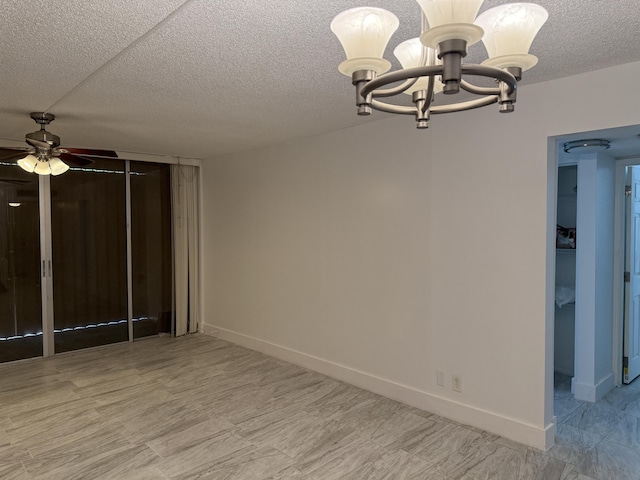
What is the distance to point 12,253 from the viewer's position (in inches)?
195

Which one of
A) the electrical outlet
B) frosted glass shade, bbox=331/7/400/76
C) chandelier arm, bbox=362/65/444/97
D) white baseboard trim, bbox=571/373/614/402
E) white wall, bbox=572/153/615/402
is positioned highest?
frosted glass shade, bbox=331/7/400/76

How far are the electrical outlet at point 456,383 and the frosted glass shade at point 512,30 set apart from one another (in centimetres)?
258

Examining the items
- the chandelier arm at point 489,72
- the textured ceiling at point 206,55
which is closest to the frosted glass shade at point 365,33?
the chandelier arm at point 489,72

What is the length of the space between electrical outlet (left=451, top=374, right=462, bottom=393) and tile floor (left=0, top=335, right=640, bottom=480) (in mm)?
254

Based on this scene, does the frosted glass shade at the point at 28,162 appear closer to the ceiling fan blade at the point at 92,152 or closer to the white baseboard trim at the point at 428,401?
the ceiling fan blade at the point at 92,152

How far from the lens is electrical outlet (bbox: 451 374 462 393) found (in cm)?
334

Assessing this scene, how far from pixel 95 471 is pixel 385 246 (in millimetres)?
2608

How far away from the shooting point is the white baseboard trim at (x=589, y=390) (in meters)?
3.74

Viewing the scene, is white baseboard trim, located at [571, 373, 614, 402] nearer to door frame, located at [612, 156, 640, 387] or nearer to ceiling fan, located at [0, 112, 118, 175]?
door frame, located at [612, 156, 640, 387]

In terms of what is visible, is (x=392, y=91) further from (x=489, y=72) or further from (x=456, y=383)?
(x=456, y=383)

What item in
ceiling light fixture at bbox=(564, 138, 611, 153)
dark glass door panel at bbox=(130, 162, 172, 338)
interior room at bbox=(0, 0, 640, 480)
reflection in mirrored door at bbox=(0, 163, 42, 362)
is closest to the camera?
→ interior room at bbox=(0, 0, 640, 480)

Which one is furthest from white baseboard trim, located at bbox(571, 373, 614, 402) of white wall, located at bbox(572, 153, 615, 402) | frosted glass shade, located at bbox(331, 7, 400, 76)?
frosted glass shade, located at bbox(331, 7, 400, 76)

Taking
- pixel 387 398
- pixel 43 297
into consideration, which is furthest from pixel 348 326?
pixel 43 297

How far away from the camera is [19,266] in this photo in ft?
16.4
